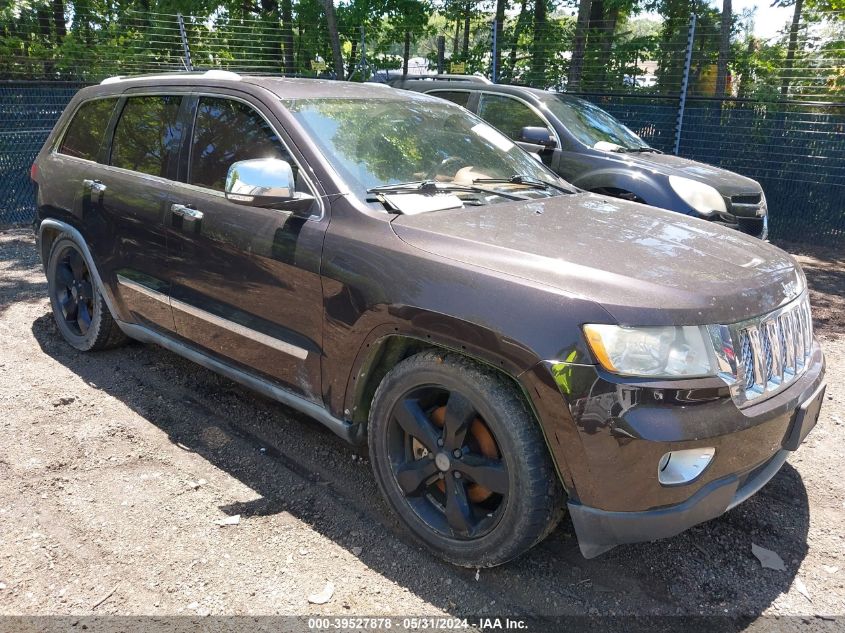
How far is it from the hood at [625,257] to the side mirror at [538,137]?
4.08 metres

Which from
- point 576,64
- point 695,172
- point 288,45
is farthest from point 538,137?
point 288,45

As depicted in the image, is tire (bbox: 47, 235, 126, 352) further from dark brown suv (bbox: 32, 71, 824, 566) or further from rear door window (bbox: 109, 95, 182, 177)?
rear door window (bbox: 109, 95, 182, 177)

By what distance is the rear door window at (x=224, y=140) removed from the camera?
346 centimetres

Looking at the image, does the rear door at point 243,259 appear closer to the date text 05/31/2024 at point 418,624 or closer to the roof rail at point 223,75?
the roof rail at point 223,75

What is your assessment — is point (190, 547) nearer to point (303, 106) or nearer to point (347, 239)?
point (347, 239)

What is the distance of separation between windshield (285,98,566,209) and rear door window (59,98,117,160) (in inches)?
71.4

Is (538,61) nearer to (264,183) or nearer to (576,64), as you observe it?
(576,64)

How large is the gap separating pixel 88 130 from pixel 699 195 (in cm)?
523

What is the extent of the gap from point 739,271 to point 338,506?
1.99 metres

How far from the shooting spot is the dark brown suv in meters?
Answer: 2.36

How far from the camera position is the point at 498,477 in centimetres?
259

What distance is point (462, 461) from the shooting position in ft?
8.86

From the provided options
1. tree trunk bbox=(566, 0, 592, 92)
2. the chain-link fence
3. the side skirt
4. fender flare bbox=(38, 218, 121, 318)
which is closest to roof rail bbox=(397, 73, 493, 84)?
the chain-link fence

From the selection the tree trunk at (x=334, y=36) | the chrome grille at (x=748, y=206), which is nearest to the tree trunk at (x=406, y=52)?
the tree trunk at (x=334, y=36)
